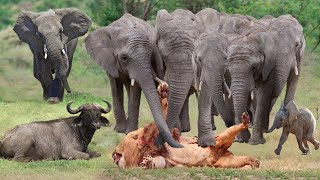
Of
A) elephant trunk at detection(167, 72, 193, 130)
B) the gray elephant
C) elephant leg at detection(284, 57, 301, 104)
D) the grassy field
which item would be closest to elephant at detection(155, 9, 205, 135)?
elephant trunk at detection(167, 72, 193, 130)

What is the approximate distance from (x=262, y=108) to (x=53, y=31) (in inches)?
286

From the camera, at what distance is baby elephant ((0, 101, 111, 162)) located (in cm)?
1455

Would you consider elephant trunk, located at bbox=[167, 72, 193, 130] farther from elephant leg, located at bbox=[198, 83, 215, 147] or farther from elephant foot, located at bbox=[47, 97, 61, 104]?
elephant foot, located at bbox=[47, 97, 61, 104]

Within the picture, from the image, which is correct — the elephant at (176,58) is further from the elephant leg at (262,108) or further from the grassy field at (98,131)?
the elephant leg at (262,108)

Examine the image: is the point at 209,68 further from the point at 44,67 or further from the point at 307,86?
the point at 307,86

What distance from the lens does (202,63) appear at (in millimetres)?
14648

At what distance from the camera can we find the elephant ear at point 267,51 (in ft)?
49.5

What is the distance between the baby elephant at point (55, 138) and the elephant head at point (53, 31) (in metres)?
6.30

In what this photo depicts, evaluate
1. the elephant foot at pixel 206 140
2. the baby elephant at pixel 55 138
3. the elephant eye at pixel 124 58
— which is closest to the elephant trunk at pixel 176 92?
the elephant foot at pixel 206 140

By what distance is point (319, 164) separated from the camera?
13.8 m

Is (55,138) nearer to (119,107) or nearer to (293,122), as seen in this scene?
(119,107)

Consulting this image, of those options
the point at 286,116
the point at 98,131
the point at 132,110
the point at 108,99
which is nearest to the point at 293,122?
the point at 286,116

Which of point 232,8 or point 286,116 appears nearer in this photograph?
point 286,116

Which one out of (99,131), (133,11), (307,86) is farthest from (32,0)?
(99,131)
